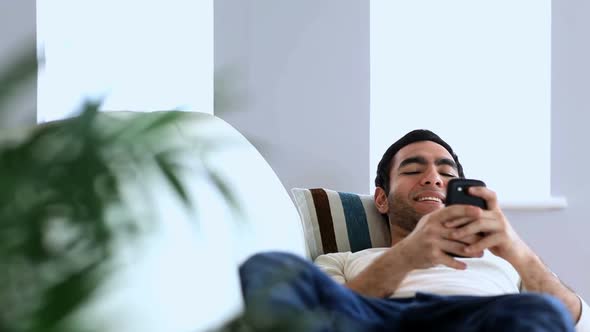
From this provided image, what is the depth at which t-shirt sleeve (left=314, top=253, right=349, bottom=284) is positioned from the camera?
2183 mm

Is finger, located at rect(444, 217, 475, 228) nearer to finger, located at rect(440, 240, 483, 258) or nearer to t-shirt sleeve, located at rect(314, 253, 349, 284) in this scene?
finger, located at rect(440, 240, 483, 258)

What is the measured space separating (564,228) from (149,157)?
3260mm

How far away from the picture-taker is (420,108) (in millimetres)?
3508

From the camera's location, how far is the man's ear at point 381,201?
246 cm

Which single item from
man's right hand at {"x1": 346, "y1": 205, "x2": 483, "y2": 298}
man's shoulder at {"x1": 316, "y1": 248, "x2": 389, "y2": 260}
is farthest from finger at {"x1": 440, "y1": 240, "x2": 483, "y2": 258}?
man's shoulder at {"x1": 316, "y1": 248, "x2": 389, "y2": 260}

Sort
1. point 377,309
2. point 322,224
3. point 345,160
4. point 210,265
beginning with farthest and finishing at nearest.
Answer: point 345,160 → point 322,224 → point 377,309 → point 210,265

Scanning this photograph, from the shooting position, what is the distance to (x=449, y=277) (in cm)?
202

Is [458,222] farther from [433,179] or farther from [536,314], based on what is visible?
[536,314]

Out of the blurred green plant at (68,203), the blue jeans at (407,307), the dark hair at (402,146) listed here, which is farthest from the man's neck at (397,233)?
the blurred green plant at (68,203)

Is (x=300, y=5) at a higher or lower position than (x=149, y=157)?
higher

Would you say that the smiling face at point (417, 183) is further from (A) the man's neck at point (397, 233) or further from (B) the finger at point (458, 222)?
(B) the finger at point (458, 222)

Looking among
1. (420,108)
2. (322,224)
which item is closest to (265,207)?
(322,224)

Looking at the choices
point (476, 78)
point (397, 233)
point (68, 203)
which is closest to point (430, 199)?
point (397, 233)

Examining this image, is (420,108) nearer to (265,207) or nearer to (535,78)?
(535,78)
